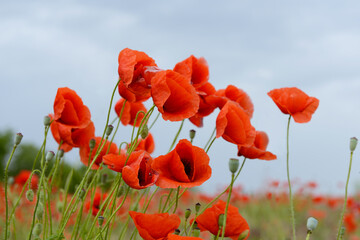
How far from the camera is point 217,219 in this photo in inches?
54.5

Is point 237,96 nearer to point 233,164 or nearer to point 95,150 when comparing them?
point 233,164

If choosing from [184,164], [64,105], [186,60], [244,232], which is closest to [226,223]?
[244,232]

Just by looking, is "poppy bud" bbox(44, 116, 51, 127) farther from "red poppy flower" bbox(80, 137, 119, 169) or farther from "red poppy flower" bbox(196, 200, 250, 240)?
"red poppy flower" bbox(196, 200, 250, 240)

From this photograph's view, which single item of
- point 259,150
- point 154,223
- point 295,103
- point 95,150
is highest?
point 295,103

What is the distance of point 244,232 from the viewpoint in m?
1.38

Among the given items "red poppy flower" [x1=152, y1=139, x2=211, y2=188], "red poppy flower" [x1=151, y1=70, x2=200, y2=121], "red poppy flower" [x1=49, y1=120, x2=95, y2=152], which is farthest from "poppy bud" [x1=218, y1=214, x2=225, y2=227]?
"red poppy flower" [x1=49, y1=120, x2=95, y2=152]

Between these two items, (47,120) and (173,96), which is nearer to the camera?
(173,96)

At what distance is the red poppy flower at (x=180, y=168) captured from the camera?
1177mm

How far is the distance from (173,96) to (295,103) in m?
0.57

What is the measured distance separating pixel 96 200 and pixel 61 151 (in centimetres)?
39

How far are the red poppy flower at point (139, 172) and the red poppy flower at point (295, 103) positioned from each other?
2.07 ft

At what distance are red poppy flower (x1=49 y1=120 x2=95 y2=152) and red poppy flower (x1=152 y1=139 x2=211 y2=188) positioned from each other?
1.69 feet

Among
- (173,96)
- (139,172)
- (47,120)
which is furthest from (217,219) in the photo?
(47,120)

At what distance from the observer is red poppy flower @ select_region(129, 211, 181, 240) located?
1178 mm
